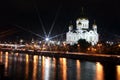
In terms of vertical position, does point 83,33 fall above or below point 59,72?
above

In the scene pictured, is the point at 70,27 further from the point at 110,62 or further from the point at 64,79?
the point at 64,79

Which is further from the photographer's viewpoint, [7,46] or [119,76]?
[7,46]

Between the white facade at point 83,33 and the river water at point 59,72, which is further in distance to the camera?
the white facade at point 83,33

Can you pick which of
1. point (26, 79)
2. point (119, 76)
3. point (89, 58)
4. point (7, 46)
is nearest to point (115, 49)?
point (89, 58)

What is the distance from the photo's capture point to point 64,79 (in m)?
31.0

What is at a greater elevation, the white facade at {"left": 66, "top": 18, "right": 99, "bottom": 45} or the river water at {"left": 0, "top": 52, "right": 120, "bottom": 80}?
the white facade at {"left": 66, "top": 18, "right": 99, "bottom": 45}

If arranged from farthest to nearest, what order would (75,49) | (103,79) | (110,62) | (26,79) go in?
(75,49), (110,62), (103,79), (26,79)

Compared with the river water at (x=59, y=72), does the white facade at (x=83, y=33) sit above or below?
above

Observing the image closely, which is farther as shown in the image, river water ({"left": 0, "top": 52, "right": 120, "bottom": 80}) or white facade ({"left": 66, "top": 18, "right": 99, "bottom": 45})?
white facade ({"left": 66, "top": 18, "right": 99, "bottom": 45})

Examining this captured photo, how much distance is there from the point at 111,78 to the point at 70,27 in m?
94.7

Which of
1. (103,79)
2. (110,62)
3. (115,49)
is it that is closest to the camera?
(103,79)

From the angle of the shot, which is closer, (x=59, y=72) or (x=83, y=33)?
(x=59, y=72)

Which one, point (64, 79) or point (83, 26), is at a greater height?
point (83, 26)

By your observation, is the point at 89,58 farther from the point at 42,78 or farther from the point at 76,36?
the point at 76,36
